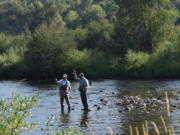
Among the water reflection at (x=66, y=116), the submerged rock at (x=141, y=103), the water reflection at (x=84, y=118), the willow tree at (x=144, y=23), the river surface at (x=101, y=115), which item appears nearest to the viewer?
the river surface at (x=101, y=115)

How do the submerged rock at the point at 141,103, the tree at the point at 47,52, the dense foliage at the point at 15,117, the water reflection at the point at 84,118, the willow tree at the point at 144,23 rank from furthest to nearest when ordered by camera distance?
the willow tree at the point at 144,23 → the tree at the point at 47,52 → the submerged rock at the point at 141,103 → the water reflection at the point at 84,118 → the dense foliage at the point at 15,117

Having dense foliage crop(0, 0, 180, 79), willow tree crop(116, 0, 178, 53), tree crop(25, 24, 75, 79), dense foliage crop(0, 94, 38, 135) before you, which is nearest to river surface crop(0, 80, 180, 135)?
dense foliage crop(0, 94, 38, 135)

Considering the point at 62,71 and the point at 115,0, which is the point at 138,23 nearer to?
the point at 115,0

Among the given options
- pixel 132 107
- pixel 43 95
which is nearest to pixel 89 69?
pixel 43 95

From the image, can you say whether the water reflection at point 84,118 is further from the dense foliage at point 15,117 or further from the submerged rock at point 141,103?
the dense foliage at point 15,117

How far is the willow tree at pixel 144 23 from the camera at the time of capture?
6475 cm

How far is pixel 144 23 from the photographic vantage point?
215 feet

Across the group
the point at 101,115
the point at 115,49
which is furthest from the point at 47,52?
the point at 101,115

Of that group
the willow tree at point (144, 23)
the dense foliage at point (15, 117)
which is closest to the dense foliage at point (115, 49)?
the willow tree at point (144, 23)

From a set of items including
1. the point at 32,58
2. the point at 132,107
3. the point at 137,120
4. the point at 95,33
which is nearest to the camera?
the point at 137,120

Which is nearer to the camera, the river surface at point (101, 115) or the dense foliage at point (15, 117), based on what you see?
the dense foliage at point (15, 117)

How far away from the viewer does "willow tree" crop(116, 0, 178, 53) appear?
64750 mm

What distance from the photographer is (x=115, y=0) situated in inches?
2689

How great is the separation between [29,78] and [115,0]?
1561 cm
